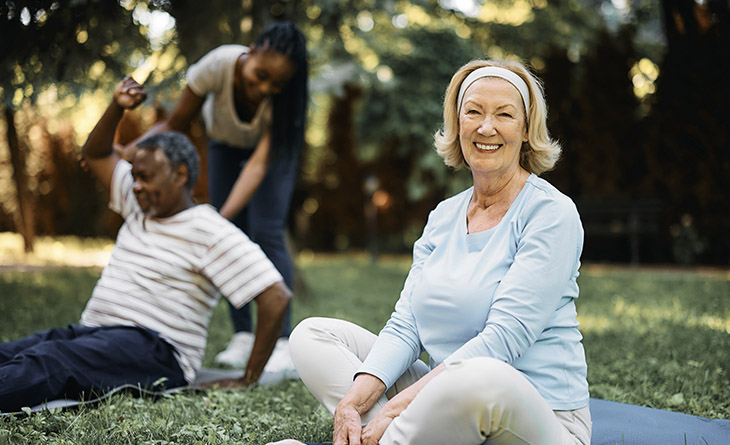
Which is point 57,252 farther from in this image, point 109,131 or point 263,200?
point 109,131

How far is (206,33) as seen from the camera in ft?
17.0

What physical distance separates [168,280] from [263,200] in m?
0.99

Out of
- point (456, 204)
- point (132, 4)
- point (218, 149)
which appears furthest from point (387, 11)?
point (456, 204)

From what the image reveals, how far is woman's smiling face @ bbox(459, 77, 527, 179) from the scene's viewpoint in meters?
1.99

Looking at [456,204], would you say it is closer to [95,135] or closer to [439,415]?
[439,415]

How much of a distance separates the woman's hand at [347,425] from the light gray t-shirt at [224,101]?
2.09 meters

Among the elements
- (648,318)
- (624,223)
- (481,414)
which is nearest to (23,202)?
(624,223)

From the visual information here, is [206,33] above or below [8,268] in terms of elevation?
above

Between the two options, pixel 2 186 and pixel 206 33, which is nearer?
pixel 206 33

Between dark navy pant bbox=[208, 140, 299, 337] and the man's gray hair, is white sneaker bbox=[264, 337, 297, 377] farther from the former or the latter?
the man's gray hair

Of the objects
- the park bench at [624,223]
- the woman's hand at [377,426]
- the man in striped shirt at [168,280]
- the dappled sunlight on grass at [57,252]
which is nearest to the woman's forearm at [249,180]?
the man in striped shirt at [168,280]

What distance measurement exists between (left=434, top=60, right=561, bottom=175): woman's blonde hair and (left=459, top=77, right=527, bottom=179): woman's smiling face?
1.9 inches

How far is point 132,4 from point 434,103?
549 cm

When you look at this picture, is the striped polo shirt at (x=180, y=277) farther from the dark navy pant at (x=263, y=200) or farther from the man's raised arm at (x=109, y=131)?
the dark navy pant at (x=263, y=200)
